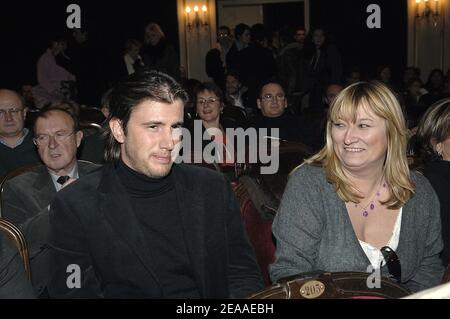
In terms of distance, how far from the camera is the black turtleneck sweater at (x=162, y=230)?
1.83 meters

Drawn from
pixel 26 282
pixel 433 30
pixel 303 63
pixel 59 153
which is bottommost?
pixel 26 282

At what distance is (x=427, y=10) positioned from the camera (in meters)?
10.3

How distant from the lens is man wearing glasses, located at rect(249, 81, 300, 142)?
4.66 meters

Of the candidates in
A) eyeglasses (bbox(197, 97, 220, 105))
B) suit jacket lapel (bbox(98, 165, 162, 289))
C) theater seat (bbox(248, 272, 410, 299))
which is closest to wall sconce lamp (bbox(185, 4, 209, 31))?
eyeglasses (bbox(197, 97, 220, 105))

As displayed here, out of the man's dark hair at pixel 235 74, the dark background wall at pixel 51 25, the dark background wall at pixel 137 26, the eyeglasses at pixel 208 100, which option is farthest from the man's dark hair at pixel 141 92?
the dark background wall at pixel 137 26

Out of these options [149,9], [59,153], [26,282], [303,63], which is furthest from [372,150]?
[149,9]

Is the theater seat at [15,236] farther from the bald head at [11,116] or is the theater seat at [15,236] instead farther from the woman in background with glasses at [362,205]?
the bald head at [11,116]

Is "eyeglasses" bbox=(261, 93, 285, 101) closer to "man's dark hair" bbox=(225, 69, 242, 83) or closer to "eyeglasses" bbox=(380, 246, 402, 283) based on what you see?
"man's dark hair" bbox=(225, 69, 242, 83)

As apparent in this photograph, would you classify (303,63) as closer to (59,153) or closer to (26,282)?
(59,153)

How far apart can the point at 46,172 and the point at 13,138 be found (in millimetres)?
811

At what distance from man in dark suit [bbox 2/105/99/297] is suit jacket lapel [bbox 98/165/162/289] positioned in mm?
540

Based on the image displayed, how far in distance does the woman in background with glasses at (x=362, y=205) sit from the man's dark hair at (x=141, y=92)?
1.89ft
